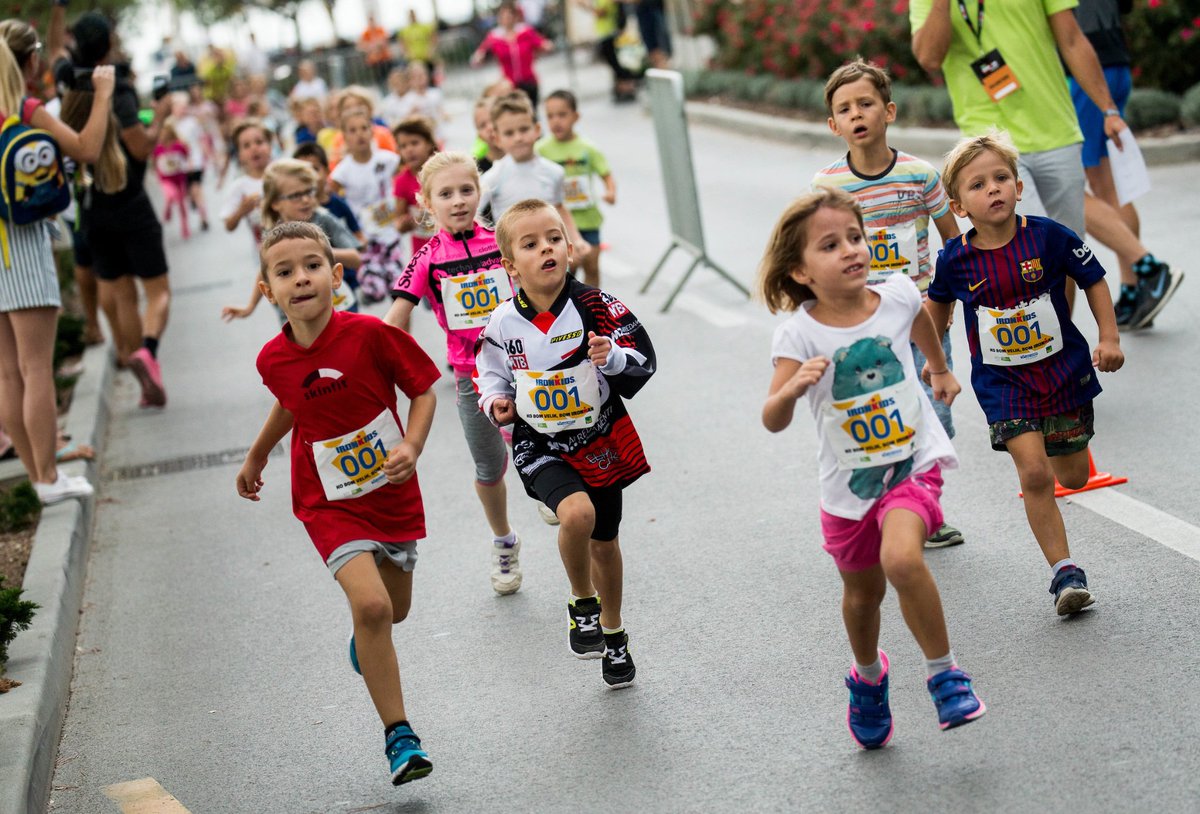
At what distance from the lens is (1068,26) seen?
7.41 meters

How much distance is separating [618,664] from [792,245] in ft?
5.21

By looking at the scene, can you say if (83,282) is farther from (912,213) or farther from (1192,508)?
(1192,508)

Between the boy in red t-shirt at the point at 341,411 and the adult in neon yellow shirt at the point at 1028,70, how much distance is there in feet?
11.4

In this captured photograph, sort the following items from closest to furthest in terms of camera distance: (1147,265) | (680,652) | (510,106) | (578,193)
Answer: (680,652) → (1147,265) → (510,106) → (578,193)

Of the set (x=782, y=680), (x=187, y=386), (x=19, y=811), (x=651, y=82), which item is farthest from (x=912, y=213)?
(x=187, y=386)

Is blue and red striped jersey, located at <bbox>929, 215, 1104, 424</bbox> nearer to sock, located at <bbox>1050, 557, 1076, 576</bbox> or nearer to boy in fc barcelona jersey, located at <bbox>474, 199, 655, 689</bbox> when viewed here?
sock, located at <bbox>1050, 557, 1076, 576</bbox>

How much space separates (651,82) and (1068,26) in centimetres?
507

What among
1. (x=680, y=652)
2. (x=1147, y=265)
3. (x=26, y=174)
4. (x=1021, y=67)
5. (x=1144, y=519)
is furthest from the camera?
(x=1147, y=265)

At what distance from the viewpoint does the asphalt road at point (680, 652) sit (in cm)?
444

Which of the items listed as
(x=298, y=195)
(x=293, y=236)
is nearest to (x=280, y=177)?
(x=298, y=195)

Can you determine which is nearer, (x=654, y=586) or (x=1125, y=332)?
(x=654, y=586)

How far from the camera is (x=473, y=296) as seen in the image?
6484mm

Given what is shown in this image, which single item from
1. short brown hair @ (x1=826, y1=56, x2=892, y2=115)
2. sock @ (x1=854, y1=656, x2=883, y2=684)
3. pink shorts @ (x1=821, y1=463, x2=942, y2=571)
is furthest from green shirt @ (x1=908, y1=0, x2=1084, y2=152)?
sock @ (x1=854, y1=656, x2=883, y2=684)

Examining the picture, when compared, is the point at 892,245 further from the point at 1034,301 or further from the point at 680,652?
the point at 680,652
